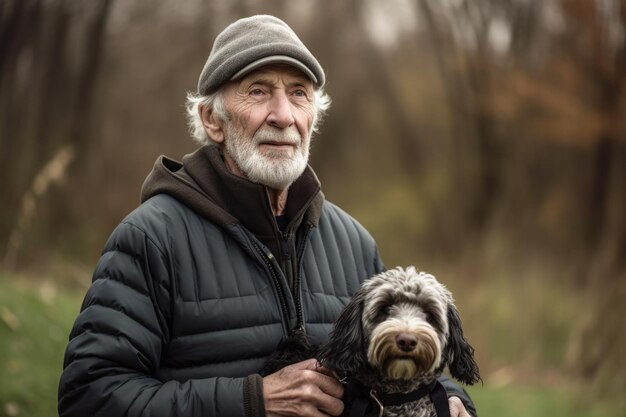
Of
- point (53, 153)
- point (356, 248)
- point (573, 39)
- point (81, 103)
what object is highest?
point (573, 39)

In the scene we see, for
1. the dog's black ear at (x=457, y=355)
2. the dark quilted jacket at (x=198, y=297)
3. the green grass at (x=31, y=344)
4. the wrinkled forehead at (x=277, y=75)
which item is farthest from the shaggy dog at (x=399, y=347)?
the green grass at (x=31, y=344)

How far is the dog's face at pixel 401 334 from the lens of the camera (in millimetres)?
2875

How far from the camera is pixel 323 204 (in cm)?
372

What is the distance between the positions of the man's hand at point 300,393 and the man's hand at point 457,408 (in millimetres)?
505

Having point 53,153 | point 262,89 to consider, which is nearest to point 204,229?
point 262,89

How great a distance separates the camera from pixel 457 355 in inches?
123

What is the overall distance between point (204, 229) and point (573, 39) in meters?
9.69

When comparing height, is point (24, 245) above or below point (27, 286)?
above

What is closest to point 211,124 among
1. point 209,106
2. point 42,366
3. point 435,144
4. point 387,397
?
point 209,106

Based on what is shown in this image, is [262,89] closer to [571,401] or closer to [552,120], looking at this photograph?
[571,401]

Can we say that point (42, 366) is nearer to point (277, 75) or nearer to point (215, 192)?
point (215, 192)

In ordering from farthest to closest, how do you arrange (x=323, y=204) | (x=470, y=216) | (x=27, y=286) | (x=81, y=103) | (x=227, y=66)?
(x=470, y=216) → (x=81, y=103) → (x=27, y=286) → (x=323, y=204) → (x=227, y=66)

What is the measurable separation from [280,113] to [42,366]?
3699 mm

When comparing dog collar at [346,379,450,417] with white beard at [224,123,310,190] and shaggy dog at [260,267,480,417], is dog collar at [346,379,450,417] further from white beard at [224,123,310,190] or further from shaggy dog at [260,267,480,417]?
white beard at [224,123,310,190]
